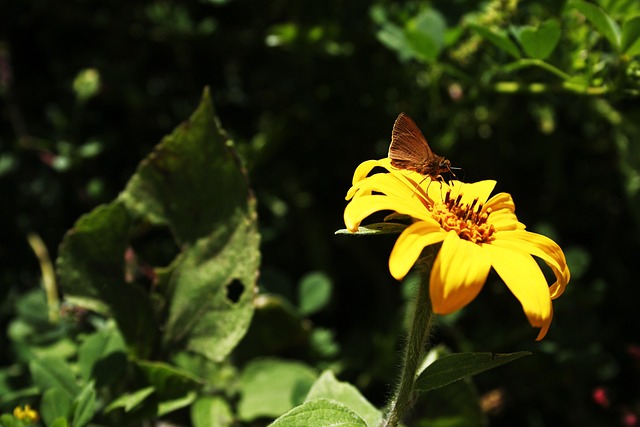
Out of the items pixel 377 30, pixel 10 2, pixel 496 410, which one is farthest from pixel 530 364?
pixel 10 2

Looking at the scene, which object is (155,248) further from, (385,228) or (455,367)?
(455,367)

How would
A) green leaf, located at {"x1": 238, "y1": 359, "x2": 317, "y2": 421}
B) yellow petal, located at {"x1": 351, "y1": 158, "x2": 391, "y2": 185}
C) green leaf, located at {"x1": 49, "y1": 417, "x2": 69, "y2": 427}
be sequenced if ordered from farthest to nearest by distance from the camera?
green leaf, located at {"x1": 238, "y1": 359, "x2": 317, "y2": 421}
green leaf, located at {"x1": 49, "y1": 417, "x2": 69, "y2": 427}
yellow petal, located at {"x1": 351, "y1": 158, "x2": 391, "y2": 185}

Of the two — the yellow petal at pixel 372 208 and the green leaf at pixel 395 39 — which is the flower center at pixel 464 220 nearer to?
the yellow petal at pixel 372 208

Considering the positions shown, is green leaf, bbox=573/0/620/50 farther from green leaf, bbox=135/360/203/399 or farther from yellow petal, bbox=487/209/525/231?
green leaf, bbox=135/360/203/399

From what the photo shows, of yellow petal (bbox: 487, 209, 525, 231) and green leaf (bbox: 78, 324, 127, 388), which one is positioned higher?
yellow petal (bbox: 487, 209, 525, 231)

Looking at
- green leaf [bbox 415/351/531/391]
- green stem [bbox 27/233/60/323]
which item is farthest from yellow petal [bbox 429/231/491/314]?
green stem [bbox 27/233/60/323]

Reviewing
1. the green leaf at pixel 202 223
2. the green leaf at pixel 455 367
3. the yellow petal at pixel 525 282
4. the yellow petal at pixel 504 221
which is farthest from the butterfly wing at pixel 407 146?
the green leaf at pixel 202 223
